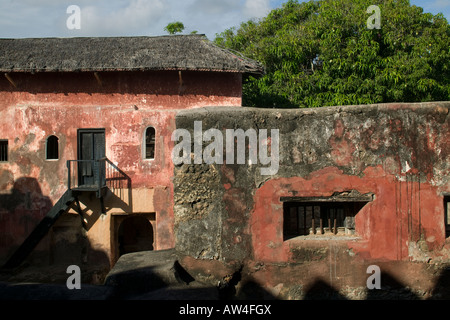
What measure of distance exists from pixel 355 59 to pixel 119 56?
7612 mm

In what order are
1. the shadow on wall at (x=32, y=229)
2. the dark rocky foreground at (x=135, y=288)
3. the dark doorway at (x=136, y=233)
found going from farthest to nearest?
the dark doorway at (x=136, y=233) < the shadow on wall at (x=32, y=229) < the dark rocky foreground at (x=135, y=288)

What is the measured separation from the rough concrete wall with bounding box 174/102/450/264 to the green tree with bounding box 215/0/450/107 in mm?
7171

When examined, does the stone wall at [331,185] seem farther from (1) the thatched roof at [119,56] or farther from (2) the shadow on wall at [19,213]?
(2) the shadow on wall at [19,213]

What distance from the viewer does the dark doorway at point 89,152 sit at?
10828mm

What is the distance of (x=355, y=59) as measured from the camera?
1308 centimetres

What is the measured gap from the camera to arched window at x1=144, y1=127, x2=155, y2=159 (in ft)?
35.3

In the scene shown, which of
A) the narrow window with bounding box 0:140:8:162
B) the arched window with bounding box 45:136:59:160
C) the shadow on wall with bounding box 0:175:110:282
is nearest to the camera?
the shadow on wall with bounding box 0:175:110:282

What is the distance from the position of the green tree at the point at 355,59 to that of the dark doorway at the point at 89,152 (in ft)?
17.5

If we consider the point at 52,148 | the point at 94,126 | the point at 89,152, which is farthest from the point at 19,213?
the point at 94,126

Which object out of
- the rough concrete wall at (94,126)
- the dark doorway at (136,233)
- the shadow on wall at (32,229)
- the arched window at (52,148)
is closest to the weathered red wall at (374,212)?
the rough concrete wall at (94,126)

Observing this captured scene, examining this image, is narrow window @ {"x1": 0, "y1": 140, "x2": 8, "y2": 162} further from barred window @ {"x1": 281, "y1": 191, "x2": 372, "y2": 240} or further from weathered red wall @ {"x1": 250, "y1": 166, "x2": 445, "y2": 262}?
barred window @ {"x1": 281, "y1": 191, "x2": 372, "y2": 240}

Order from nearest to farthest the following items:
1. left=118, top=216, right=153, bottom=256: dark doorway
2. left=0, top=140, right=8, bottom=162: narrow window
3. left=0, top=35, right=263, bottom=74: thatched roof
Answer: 1. left=0, top=35, right=263, bottom=74: thatched roof
2. left=0, top=140, right=8, bottom=162: narrow window
3. left=118, top=216, right=153, bottom=256: dark doorway

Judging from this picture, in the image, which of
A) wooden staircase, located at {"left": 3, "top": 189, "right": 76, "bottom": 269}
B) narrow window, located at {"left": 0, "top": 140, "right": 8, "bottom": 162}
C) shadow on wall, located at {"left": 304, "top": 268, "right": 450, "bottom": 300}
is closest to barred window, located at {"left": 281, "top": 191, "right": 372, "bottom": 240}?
shadow on wall, located at {"left": 304, "top": 268, "right": 450, "bottom": 300}

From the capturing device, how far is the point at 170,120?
1067 cm
